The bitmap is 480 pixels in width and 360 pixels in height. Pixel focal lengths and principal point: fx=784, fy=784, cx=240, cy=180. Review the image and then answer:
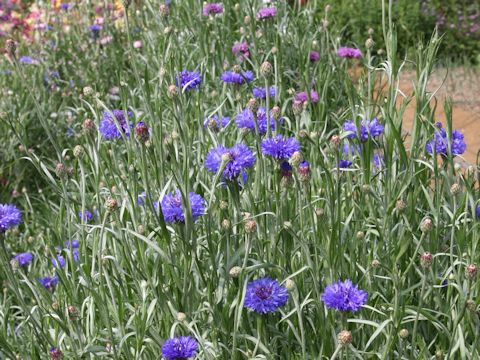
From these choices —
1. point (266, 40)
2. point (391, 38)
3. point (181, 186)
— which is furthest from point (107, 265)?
point (266, 40)

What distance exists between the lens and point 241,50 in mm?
3764

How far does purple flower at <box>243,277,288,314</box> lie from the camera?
1.79 meters

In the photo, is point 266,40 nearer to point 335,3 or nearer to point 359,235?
point 359,235

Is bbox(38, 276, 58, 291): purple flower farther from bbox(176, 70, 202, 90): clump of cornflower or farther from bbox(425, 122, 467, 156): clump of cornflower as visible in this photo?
bbox(425, 122, 467, 156): clump of cornflower

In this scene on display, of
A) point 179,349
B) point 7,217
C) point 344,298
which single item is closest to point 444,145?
point 344,298

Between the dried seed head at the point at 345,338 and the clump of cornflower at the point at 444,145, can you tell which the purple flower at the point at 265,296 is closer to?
the dried seed head at the point at 345,338

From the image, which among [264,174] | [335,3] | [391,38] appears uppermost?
[391,38]

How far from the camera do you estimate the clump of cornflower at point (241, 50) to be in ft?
12.2

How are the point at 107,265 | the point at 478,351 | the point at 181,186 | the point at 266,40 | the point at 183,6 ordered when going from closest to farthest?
the point at 181,186
the point at 478,351
the point at 107,265
the point at 266,40
the point at 183,6

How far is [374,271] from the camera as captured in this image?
2.07 metres

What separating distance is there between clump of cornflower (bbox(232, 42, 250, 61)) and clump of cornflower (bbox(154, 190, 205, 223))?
1.81m

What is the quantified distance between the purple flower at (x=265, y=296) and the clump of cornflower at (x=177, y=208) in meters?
0.22

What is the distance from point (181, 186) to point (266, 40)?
1.95m

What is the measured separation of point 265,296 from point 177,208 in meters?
0.30
